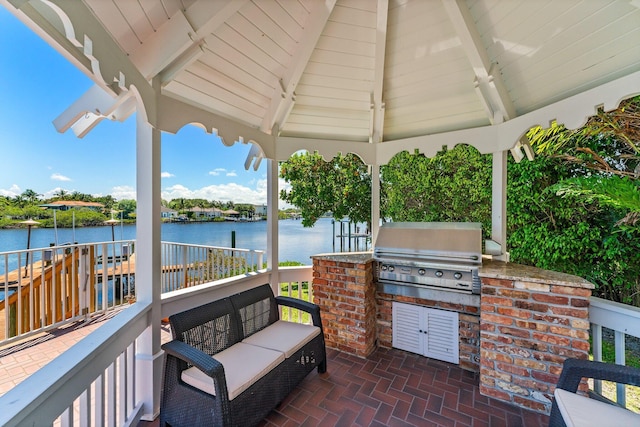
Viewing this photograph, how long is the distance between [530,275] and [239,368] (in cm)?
277

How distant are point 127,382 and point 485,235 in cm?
553

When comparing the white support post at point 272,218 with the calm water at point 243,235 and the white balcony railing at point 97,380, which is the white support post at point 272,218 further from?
the calm water at point 243,235

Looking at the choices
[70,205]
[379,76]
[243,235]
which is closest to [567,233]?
[379,76]

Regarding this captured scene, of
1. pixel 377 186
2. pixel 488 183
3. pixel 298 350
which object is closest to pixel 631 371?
pixel 298 350

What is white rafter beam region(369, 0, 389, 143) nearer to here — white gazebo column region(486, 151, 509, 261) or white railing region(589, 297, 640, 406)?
white gazebo column region(486, 151, 509, 261)

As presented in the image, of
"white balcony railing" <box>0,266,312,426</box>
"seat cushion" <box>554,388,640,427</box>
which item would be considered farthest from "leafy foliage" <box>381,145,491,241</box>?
"white balcony railing" <box>0,266,312,426</box>

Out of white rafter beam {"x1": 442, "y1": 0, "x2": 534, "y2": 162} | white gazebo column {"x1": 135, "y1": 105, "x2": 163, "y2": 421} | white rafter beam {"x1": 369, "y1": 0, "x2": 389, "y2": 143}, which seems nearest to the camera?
white gazebo column {"x1": 135, "y1": 105, "x2": 163, "y2": 421}

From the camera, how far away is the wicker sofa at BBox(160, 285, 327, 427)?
1933 millimetres

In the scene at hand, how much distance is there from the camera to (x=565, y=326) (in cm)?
233

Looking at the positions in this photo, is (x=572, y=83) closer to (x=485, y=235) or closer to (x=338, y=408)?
(x=485, y=235)

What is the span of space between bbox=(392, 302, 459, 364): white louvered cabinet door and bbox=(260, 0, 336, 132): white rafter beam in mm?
2980

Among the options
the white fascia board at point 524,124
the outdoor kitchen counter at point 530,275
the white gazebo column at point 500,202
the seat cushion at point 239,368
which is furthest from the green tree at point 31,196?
the white gazebo column at point 500,202

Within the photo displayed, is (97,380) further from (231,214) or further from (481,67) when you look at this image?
(231,214)

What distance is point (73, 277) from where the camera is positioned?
404 centimetres
